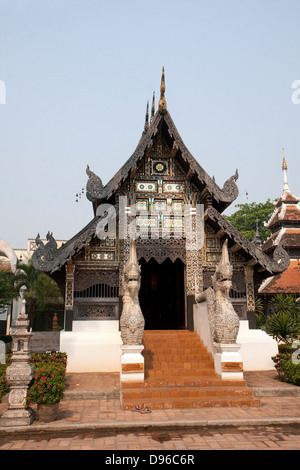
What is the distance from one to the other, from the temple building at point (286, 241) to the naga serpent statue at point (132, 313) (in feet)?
39.2

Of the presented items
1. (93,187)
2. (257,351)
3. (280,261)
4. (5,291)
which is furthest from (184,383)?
(5,291)

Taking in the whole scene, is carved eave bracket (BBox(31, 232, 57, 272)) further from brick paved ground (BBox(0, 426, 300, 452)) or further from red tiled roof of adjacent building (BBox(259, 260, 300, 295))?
red tiled roof of adjacent building (BBox(259, 260, 300, 295))

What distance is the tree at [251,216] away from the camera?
1249 inches

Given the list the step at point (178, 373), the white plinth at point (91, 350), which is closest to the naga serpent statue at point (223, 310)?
the step at point (178, 373)

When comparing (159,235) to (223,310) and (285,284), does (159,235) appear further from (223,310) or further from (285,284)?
(285,284)

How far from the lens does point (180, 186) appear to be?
1109 centimetres

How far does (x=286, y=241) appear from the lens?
2055cm

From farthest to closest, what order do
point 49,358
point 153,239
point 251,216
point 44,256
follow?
point 251,216 < point 153,239 < point 44,256 < point 49,358

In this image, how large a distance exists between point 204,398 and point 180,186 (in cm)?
602

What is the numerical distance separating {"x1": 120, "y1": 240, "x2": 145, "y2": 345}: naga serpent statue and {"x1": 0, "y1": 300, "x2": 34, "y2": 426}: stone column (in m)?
2.03

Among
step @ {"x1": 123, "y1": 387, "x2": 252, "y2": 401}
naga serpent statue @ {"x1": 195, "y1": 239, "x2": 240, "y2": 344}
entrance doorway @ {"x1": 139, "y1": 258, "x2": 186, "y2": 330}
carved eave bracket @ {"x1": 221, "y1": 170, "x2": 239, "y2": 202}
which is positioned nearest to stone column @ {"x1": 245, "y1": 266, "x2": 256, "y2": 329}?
carved eave bracket @ {"x1": 221, "y1": 170, "x2": 239, "y2": 202}

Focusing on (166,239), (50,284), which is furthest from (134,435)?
(50,284)

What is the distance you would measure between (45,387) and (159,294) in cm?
910
